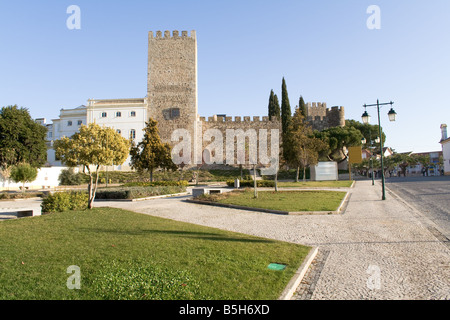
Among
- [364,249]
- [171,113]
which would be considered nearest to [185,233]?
[364,249]

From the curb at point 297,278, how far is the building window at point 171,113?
40.2 metres

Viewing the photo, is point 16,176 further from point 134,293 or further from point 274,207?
point 134,293

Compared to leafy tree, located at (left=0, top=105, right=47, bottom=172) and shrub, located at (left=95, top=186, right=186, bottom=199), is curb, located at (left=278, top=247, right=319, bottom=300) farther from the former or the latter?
leafy tree, located at (left=0, top=105, right=47, bottom=172)

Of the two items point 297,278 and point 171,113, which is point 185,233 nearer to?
point 297,278

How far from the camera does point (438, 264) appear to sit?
5.09 metres

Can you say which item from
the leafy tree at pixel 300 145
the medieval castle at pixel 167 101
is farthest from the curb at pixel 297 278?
the medieval castle at pixel 167 101

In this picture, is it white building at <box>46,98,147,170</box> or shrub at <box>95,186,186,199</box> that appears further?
white building at <box>46,98,147,170</box>

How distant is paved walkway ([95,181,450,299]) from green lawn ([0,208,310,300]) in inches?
25.8

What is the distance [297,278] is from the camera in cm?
435

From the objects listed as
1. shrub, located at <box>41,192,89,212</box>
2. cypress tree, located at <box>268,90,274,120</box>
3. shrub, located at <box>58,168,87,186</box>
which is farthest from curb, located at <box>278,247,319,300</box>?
cypress tree, located at <box>268,90,274,120</box>

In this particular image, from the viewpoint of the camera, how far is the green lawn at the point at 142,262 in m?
3.74

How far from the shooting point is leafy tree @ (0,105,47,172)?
100ft

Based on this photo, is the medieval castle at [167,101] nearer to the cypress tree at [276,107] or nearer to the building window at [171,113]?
the building window at [171,113]

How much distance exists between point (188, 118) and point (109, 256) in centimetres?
4001
